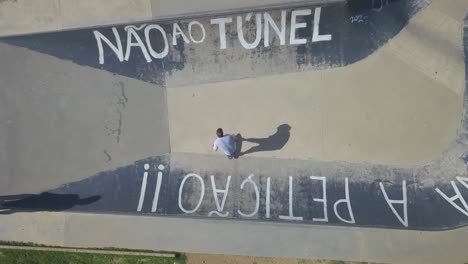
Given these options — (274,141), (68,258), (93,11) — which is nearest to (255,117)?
(274,141)

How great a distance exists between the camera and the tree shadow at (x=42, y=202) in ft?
32.2

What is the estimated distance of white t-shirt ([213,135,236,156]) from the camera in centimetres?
903

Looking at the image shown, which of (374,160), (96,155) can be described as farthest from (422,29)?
(96,155)

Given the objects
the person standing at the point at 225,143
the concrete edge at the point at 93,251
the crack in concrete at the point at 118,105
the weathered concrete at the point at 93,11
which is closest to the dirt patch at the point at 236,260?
the concrete edge at the point at 93,251

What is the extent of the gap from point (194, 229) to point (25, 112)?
4.90 m

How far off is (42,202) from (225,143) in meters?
4.40

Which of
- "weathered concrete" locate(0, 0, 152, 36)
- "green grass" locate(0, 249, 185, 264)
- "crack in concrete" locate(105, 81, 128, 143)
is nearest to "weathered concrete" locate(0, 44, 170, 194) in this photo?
"crack in concrete" locate(105, 81, 128, 143)

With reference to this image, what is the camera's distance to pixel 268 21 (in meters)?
10.0

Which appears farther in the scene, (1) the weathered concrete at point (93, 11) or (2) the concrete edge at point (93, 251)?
(1) the weathered concrete at point (93, 11)

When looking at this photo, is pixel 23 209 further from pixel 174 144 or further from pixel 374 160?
pixel 374 160

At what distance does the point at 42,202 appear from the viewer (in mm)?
9906

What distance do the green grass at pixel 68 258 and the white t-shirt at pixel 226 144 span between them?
8.05 ft

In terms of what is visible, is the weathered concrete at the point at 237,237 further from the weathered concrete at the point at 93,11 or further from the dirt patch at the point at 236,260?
the weathered concrete at the point at 93,11

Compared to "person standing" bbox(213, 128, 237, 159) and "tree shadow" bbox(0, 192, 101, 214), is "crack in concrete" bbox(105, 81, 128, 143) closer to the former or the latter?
"tree shadow" bbox(0, 192, 101, 214)
